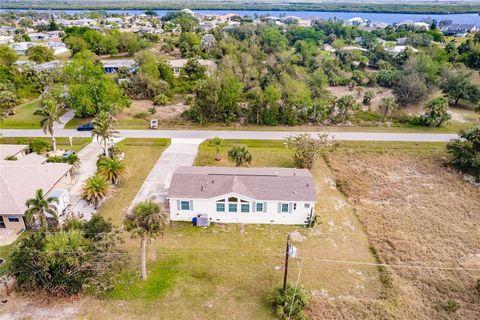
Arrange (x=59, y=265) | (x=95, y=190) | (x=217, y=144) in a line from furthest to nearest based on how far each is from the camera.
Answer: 1. (x=217, y=144)
2. (x=95, y=190)
3. (x=59, y=265)

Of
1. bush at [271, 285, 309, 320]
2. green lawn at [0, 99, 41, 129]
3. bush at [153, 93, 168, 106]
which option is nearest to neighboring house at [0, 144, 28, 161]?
green lawn at [0, 99, 41, 129]

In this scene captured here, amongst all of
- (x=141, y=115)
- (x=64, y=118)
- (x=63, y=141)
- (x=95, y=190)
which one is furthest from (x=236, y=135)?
(x=64, y=118)

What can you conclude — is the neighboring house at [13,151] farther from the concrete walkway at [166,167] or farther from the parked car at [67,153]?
the concrete walkway at [166,167]

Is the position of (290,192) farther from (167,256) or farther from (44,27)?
→ (44,27)

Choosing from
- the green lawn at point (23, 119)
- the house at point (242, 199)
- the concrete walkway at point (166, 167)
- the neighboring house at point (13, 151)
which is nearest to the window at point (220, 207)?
the house at point (242, 199)

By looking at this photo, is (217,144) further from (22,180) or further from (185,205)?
(22,180)

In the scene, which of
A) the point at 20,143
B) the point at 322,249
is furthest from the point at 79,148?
the point at 322,249
